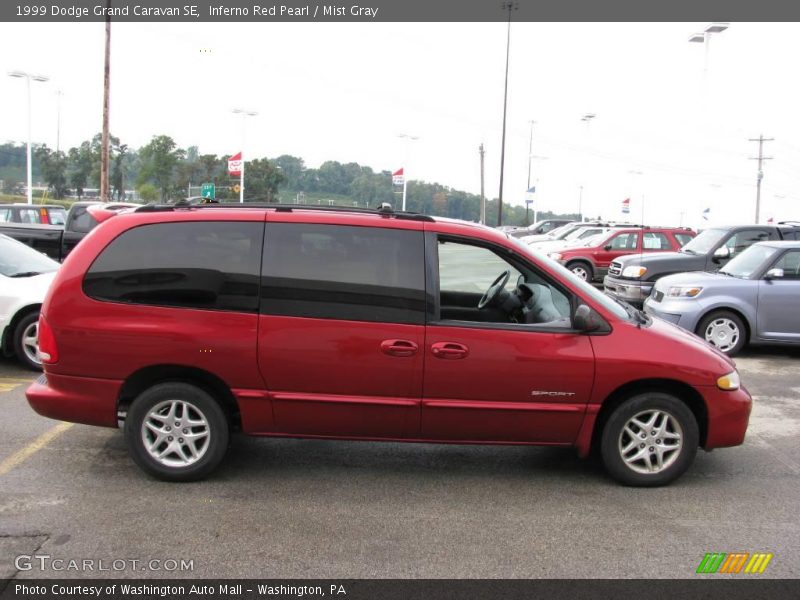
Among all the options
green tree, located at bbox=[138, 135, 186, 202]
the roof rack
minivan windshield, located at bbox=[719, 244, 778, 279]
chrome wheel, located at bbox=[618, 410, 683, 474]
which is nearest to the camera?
chrome wheel, located at bbox=[618, 410, 683, 474]

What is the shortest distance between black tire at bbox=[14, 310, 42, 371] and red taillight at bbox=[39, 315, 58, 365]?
132 inches

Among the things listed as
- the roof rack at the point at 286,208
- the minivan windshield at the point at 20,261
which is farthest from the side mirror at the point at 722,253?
the minivan windshield at the point at 20,261

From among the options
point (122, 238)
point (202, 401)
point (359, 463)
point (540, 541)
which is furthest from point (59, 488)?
point (540, 541)

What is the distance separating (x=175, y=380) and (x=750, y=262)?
8301 millimetres

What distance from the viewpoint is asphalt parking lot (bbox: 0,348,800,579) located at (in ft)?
11.8

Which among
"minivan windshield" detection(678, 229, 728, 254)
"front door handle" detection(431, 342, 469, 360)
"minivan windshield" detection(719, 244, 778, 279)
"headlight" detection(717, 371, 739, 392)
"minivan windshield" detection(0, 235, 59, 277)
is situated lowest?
"headlight" detection(717, 371, 739, 392)

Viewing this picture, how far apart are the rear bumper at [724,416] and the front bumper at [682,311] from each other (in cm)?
447

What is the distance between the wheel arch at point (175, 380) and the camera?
4566 millimetres

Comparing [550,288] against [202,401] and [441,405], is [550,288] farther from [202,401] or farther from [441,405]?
[202,401]

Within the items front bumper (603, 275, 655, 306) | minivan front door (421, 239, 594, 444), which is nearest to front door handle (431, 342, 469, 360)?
minivan front door (421, 239, 594, 444)

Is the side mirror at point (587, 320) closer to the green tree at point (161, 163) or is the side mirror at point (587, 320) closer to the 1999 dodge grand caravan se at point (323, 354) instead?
the 1999 dodge grand caravan se at point (323, 354)

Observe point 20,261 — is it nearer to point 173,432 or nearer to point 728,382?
point 173,432

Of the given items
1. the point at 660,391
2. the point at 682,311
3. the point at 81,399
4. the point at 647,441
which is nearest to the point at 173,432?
the point at 81,399
